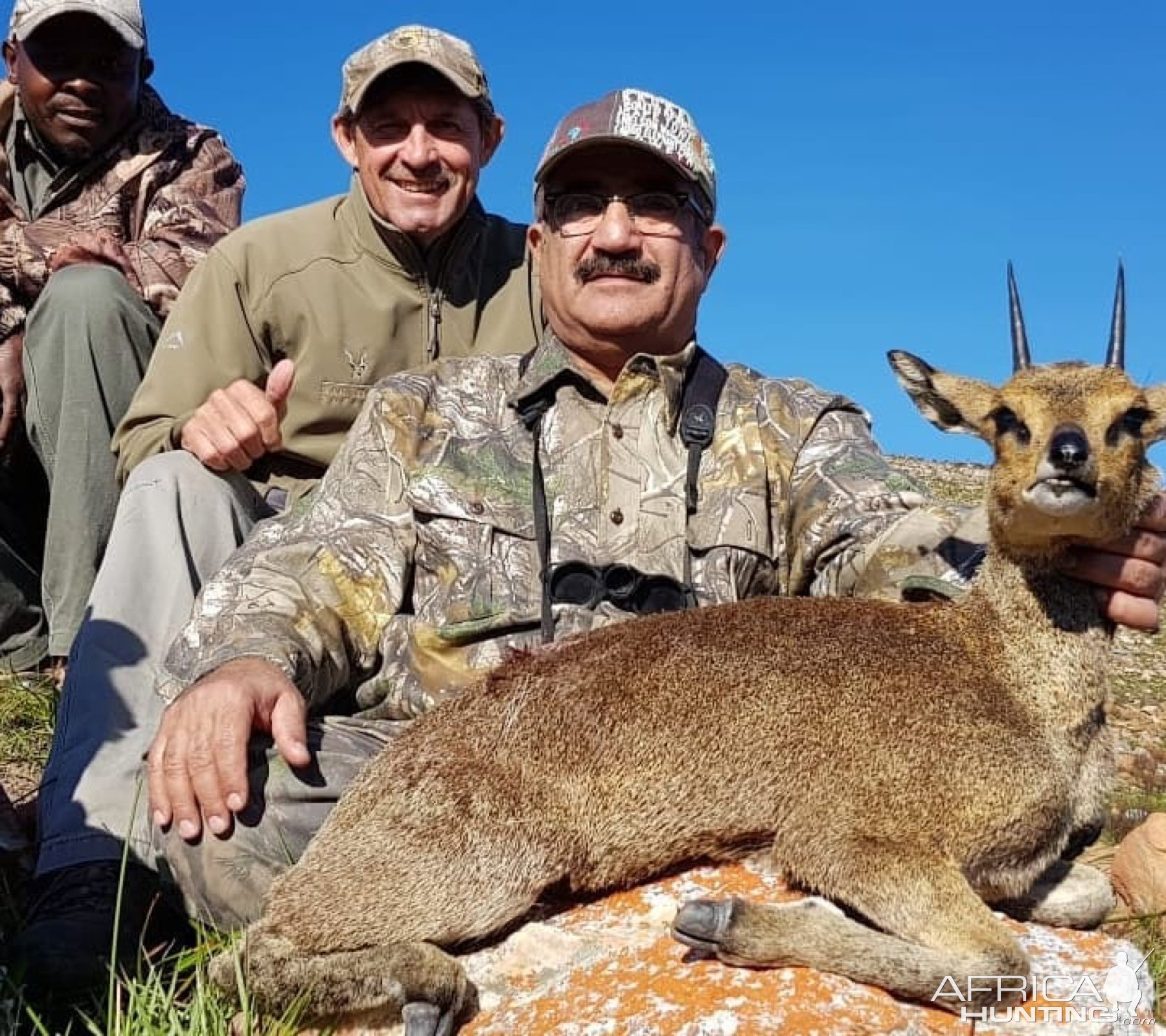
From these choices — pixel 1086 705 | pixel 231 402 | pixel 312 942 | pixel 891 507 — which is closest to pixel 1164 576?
pixel 1086 705

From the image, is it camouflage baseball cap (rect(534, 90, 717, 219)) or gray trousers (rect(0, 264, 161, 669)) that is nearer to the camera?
camouflage baseball cap (rect(534, 90, 717, 219))

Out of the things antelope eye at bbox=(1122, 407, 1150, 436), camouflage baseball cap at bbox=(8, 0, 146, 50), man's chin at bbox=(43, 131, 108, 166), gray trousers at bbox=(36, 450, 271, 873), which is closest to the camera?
antelope eye at bbox=(1122, 407, 1150, 436)

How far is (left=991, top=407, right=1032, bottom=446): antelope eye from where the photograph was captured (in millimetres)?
5188

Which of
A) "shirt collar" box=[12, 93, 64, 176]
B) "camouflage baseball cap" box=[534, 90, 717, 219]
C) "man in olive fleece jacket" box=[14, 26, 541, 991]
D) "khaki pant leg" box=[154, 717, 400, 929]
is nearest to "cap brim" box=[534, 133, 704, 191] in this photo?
"camouflage baseball cap" box=[534, 90, 717, 219]

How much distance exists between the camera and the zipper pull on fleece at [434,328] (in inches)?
334

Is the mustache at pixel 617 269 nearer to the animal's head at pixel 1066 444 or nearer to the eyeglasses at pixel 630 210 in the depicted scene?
the eyeglasses at pixel 630 210

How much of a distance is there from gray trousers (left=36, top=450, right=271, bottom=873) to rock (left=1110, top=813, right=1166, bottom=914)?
4505 millimetres

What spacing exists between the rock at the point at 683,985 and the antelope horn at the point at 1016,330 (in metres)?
2.16

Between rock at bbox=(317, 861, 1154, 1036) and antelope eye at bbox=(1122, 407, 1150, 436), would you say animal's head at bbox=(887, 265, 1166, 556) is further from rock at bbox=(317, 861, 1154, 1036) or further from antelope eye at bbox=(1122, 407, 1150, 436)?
rock at bbox=(317, 861, 1154, 1036)

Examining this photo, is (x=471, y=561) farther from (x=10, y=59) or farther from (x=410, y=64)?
(x=10, y=59)

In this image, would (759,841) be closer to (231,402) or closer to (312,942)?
(312,942)

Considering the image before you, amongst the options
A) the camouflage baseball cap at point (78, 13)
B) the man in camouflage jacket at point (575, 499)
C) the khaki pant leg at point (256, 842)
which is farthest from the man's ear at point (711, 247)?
the camouflage baseball cap at point (78, 13)

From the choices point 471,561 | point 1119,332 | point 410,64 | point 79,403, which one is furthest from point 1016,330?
point 79,403

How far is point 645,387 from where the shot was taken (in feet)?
22.3
